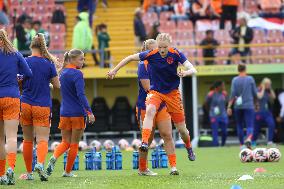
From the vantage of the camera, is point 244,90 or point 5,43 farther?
point 244,90

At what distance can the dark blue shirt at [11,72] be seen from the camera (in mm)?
13352

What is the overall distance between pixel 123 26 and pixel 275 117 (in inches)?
265

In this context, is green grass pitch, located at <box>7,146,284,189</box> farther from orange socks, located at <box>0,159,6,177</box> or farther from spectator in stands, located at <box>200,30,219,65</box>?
spectator in stands, located at <box>200,30,219,65</box>

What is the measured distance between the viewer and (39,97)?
46.2 ft

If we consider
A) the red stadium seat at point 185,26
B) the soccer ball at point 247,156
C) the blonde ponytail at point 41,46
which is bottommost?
the soccer ball at point 247,156

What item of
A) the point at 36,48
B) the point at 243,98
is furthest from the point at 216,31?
the point at 36,48

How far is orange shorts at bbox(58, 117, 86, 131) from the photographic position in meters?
14.7

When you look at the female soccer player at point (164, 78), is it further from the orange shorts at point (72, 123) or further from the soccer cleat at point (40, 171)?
the soccer cleat at point (40, 171)

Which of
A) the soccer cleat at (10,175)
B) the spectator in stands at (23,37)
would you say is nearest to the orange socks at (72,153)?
the soccer cleat at (10,175)

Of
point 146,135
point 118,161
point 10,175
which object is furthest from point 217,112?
point 10,175

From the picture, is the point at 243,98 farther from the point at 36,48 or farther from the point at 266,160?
the point at 36,48

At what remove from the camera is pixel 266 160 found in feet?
61.0

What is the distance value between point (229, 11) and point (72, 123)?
1781cm

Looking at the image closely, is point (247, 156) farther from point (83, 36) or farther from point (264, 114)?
point (83, 36)
